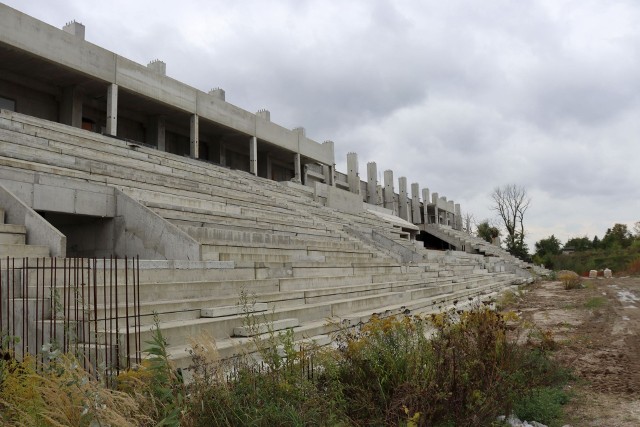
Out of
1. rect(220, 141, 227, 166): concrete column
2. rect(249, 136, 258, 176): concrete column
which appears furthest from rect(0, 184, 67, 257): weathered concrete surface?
rect(220, 141, 227, 166): concrete column

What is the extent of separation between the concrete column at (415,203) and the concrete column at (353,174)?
14.0 meters

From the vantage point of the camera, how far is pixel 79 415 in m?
3.11

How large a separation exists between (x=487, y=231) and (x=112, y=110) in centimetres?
5248

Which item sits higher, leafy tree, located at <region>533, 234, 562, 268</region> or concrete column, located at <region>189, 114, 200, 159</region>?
concrete column, located at <region>189, 114, 200, 159</region>

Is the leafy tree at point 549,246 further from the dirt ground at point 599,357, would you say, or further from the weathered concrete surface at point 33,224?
the weathered concrete surface at point 33,224

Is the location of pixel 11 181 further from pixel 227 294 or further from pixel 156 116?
pixel 156 116

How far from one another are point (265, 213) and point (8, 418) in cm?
1292

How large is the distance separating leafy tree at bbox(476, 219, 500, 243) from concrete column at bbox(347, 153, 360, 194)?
1026 inches

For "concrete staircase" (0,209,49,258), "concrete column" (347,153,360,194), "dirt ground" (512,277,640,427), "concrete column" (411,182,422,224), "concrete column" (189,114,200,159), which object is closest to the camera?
"dirt ground" (512,277,640,427)

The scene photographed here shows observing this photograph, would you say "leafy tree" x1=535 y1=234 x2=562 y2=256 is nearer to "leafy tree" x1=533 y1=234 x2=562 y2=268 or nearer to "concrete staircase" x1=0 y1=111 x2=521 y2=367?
"leafy tree" x1=533 y1=234 x2=562 y2=268

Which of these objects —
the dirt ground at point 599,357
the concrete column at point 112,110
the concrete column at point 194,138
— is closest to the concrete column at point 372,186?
the concrete column at point 194,138

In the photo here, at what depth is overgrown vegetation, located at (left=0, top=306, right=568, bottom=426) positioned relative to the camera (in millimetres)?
3336

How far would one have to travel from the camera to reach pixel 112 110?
2069cm

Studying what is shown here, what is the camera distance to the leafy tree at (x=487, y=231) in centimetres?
5953
